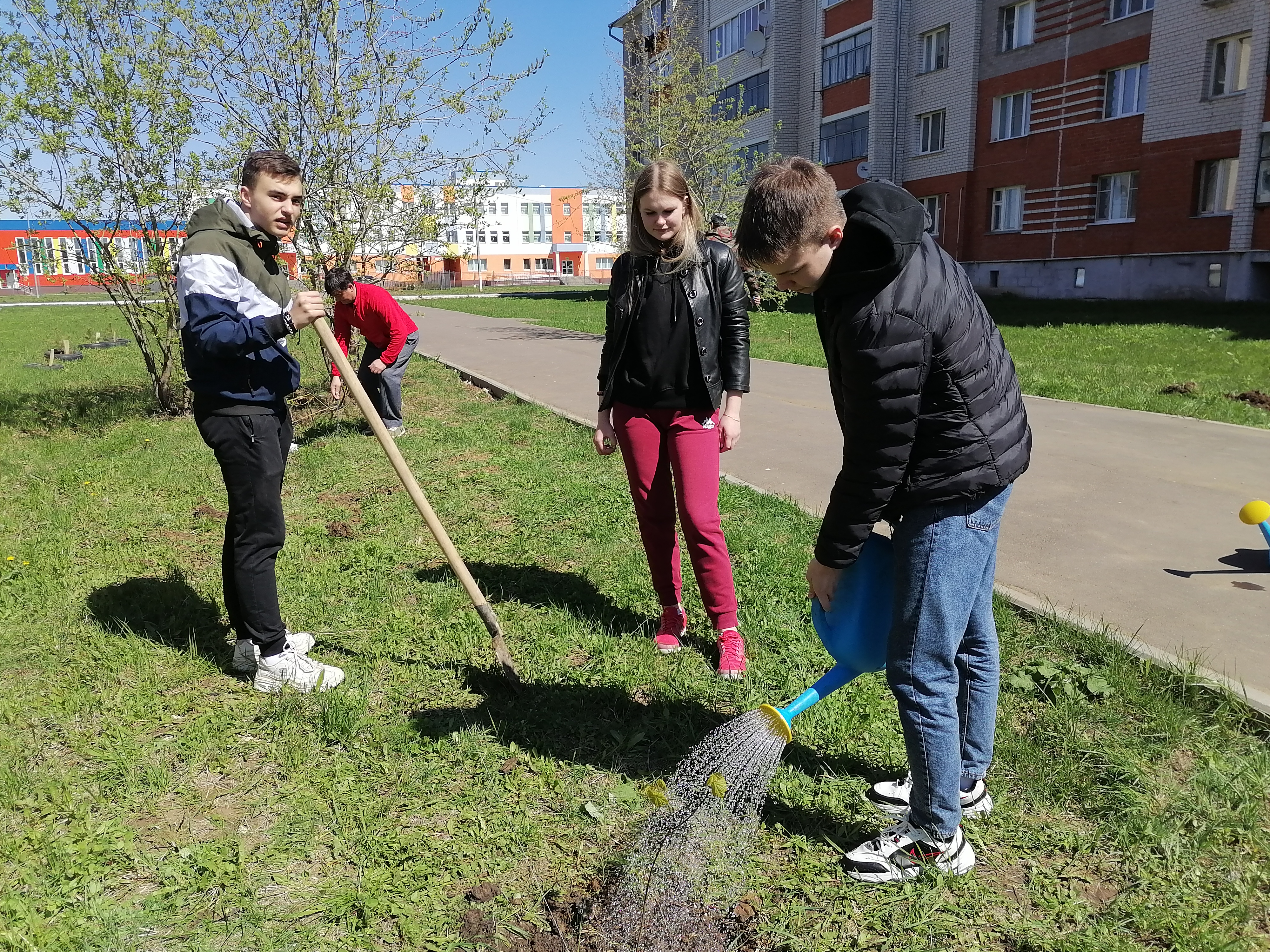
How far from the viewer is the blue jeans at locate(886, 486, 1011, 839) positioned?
2.19 m

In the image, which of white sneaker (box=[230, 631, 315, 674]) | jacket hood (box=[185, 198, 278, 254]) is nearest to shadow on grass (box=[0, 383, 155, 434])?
white sneaker (box=[230, 631, 315, 674])

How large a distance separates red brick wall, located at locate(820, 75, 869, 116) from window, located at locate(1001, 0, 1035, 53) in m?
5.01

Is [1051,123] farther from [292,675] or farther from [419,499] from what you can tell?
[292,675]

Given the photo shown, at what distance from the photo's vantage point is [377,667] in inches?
148

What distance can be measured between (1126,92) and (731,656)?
83.4 ft

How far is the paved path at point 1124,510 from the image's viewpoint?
12.8 ft

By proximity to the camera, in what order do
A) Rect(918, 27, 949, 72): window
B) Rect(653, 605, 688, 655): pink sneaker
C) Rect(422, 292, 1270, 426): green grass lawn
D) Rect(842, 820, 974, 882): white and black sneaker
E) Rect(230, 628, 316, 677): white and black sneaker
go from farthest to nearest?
Rect(918, 27, 949, 72): window < Rect(422, 292, 1270, 426): green grass lawn < Rect(653, 605, 688, 655): pink sneaker < Rect(230, 628, 316, 677): white and black sneaker < Rect(842, 820, 974, 882): white and black sneaker

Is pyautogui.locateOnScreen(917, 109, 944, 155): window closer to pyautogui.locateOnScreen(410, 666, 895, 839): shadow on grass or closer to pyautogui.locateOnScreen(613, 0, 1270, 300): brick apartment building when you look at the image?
pyautogui.locateOnScreen(613, 0, 1270, 300): brick apartment building

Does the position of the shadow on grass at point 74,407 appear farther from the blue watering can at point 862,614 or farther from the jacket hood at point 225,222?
the blue watering can at point 862,614

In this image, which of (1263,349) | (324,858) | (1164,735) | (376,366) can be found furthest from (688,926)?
(1263,349)

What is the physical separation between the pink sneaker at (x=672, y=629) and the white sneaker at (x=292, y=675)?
4.36ft

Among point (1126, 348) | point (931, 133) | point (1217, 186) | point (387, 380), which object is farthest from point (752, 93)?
point (387, 380)

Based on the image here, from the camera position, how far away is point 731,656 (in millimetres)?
3594

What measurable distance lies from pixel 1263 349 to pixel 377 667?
1371 centimetres
